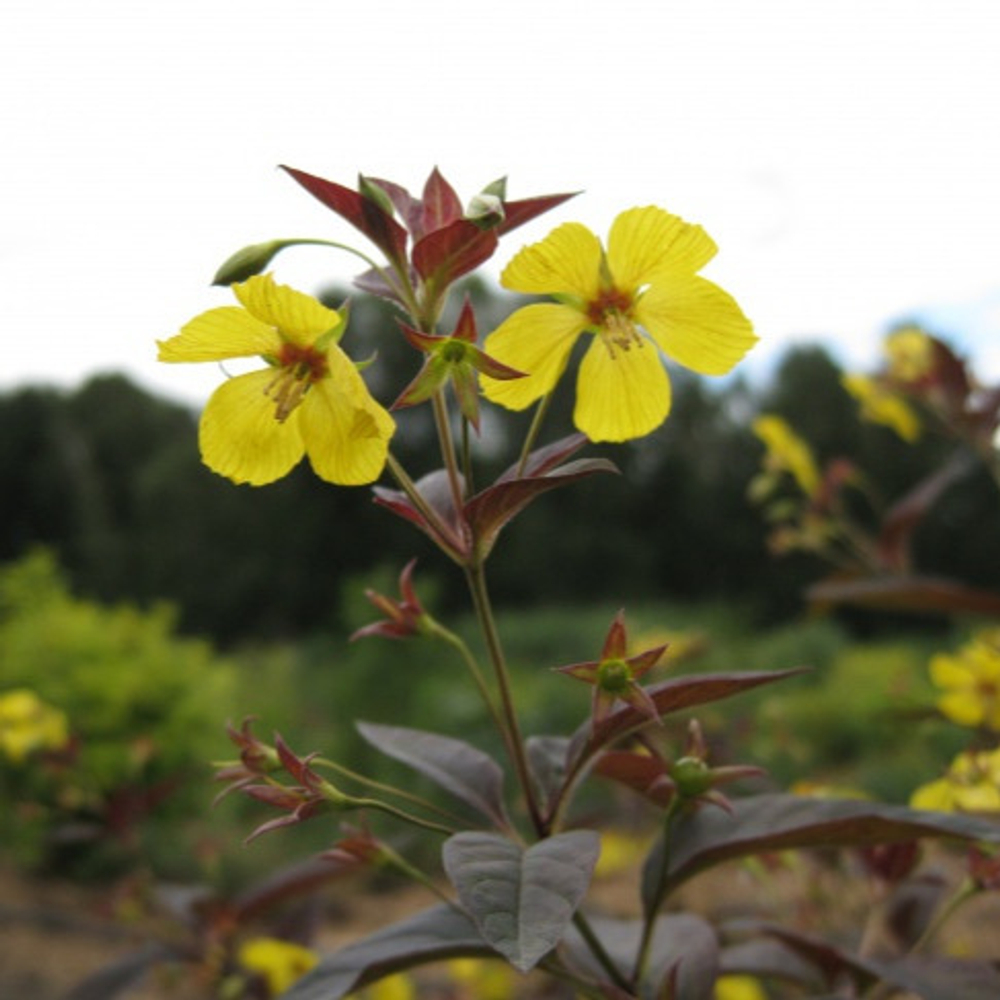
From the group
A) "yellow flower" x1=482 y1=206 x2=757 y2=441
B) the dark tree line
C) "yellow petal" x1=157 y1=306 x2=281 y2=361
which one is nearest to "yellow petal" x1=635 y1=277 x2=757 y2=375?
"yellow flower" x1=482 y1=206 x2=757 y2=441

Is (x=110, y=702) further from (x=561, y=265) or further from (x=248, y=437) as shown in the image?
(x=561, y=265)

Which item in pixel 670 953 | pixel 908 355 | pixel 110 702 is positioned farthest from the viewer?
→ pixel 110 702

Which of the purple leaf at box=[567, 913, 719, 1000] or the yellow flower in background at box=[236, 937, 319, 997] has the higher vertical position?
the purple leaf at box=[567, 913, 719, 1000]

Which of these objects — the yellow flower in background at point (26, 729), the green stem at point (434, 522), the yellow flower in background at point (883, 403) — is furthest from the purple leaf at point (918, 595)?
the yellow flower in background at point (26, 729)

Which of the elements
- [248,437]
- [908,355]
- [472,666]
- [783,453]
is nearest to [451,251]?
[248,437]

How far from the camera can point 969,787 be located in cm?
76

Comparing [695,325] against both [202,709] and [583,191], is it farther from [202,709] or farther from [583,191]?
[202,709]

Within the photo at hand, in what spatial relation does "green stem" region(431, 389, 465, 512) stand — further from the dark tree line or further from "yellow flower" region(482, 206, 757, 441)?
the dark tree line

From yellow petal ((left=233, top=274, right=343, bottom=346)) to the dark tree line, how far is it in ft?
22.9

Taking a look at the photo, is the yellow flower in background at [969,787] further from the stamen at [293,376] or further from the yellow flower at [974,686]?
the stamen at [293,376]

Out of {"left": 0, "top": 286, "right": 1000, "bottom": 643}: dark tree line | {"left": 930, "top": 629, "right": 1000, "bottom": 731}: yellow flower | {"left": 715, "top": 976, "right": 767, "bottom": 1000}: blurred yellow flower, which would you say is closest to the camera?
{"left": 930, "top": 629, "right": 1000, "bottom": 731}: yellow flower

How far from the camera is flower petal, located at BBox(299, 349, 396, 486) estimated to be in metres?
0.52

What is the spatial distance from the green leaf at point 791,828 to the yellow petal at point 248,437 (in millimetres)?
351

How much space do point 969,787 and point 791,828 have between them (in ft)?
0.79
